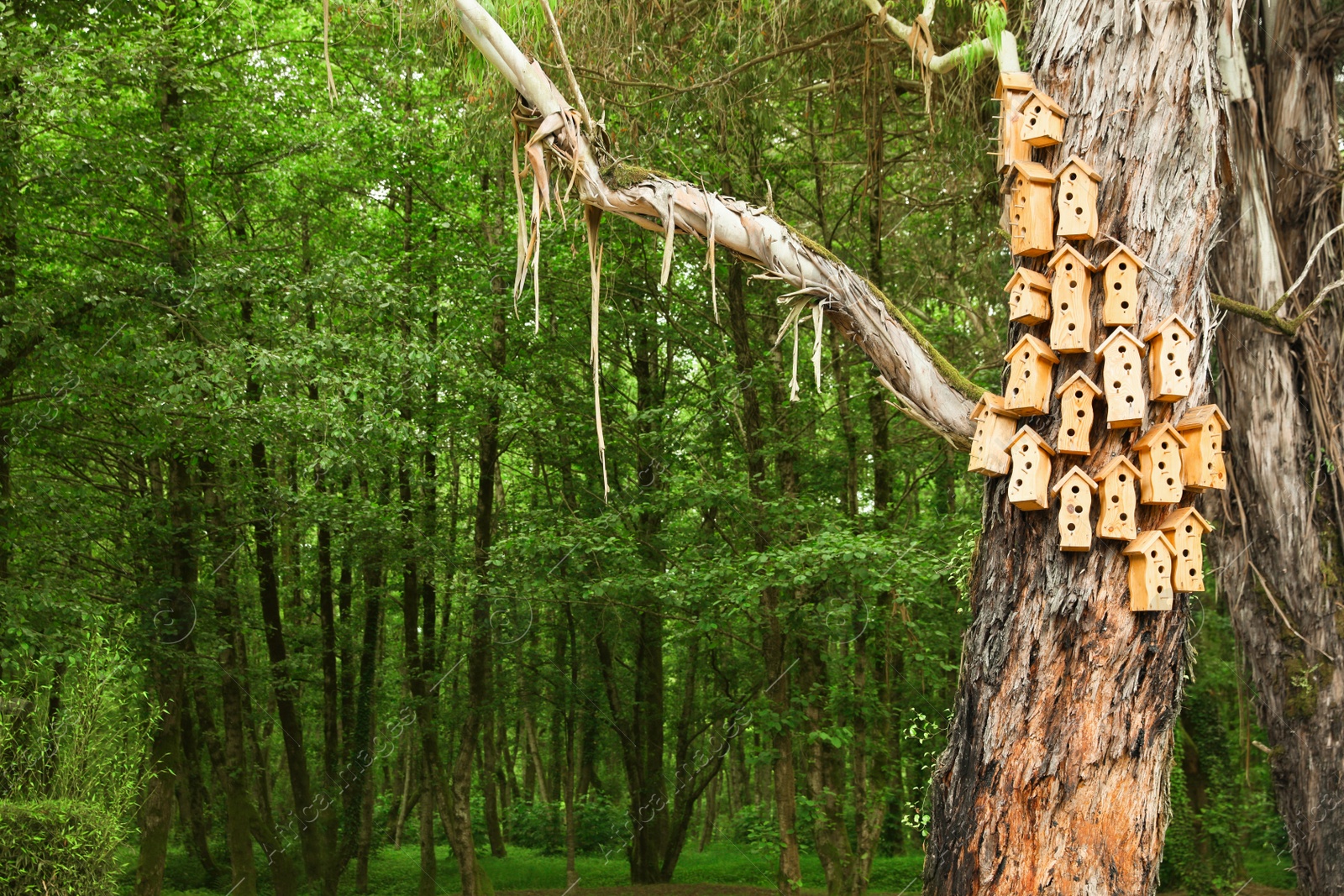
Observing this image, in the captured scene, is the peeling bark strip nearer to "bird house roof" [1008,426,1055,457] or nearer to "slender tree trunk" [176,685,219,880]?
"bird house roof" [1008,426,1055,457]

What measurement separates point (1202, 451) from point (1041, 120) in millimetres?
959

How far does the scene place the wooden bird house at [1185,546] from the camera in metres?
2.52

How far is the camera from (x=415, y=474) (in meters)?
12.2

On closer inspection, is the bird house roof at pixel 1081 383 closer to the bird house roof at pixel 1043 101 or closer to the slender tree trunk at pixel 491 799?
the bird house roof at pixel 1043 101

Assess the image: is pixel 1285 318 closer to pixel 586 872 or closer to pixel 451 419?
pixel 451 419

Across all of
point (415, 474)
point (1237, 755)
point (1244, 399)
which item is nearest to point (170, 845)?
point (415, 474)

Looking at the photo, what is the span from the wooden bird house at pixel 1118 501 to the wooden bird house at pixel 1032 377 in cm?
23

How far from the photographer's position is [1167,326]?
8.48ft

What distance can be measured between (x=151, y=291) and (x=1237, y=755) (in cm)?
1162

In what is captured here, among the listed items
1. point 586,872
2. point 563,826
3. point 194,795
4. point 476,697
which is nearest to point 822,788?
point 476,697

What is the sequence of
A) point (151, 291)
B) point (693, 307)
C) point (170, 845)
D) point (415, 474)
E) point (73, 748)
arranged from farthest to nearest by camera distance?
point (170, 845) < point (415, 474) < point (693, 307) < point (151, 291) < point (73, 748)

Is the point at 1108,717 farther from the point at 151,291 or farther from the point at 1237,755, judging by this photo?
the point at 1237,755

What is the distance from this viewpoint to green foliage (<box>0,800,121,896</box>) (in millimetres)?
5082

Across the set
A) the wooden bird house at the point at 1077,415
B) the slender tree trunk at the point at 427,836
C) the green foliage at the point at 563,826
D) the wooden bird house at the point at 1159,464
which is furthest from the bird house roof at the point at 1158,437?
the green foliage at the point at 563,826
